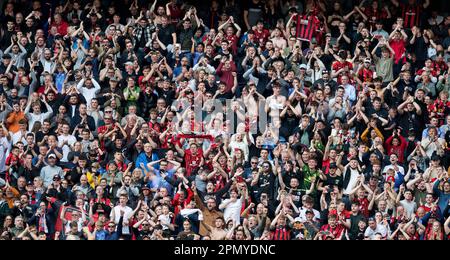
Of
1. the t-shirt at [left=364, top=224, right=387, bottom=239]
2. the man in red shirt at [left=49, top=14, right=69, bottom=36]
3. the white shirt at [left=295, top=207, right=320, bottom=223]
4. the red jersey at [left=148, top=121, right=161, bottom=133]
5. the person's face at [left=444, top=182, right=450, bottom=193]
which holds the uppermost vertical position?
the man in red shirt at [left=49, top=14, right=69, bottom=36]

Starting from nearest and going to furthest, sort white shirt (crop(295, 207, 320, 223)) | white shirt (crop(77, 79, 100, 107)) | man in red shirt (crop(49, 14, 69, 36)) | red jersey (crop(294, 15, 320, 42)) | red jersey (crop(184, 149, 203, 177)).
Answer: white shirt (crop(295, 207, 320, 223))
red jersey (crop(184, 149, 203, 177))
white shirt (crop(77, 79, 100, 107))
red jersey (crop(294, 15, 320, 42))
man in red shirt (crop(49, 14, 69, 36))

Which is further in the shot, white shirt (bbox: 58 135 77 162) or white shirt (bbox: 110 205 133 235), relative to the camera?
white shirt (bbox: 58 135 77 162)

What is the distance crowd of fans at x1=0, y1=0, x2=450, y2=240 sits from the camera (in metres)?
30.2

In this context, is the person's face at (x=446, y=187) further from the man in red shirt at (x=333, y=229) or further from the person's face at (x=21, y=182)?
the person's face at (x=21, y=182)

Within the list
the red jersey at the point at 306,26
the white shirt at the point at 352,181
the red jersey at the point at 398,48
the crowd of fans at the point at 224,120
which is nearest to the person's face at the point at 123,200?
the crowd of fans at the point at 224,120

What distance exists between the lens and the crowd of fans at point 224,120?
99.0 feet

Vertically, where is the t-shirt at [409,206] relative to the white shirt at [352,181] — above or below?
below

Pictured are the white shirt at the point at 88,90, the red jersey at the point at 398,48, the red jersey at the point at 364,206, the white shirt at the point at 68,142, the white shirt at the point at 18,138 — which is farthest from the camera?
the red jersey at the point at 398,48

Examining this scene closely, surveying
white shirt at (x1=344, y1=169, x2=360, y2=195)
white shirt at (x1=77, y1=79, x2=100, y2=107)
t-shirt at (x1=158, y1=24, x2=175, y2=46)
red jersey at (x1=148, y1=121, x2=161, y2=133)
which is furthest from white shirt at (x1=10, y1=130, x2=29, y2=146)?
white shirt at (x1=344, y1=169, x2=360, y2=195)

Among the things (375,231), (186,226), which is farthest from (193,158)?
(375,231)

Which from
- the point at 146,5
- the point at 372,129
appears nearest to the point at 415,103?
the point at 372,129

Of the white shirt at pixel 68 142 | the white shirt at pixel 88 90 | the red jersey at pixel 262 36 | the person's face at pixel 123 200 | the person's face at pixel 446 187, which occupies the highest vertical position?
the red jersey at pixel 262 36

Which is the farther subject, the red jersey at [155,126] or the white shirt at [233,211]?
the red jersey at [155,126]

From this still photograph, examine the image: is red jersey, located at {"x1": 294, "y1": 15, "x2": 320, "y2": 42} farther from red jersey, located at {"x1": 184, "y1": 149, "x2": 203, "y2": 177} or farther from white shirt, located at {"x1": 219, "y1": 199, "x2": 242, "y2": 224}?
white shirt, located at {"x1": 219, "y1": 199, "x2": 242, "y2": 224}
